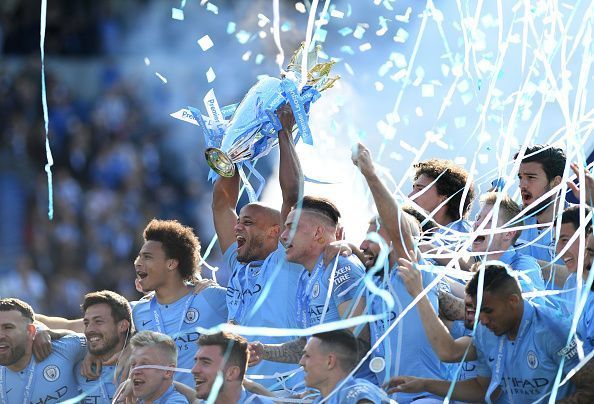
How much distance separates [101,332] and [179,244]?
65cm

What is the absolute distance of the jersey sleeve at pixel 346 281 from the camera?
539cm

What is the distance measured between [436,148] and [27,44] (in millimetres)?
7166

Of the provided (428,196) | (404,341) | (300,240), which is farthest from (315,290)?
(428,196)

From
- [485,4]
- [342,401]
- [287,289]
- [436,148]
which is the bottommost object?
[342,401]

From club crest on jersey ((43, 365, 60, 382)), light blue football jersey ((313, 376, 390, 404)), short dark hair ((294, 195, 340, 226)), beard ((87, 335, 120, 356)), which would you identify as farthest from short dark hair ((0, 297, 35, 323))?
light blue football jersey ((313, 376, 390, 404))

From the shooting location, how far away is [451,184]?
612cm

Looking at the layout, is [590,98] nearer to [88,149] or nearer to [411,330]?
[411,330]

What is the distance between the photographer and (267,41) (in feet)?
35.3

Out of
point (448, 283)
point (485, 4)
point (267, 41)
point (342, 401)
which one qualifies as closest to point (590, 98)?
point (485, 4)

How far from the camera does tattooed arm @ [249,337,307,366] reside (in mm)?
5348

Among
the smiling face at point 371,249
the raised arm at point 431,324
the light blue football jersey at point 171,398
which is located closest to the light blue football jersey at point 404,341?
the smiling face at point 371,249

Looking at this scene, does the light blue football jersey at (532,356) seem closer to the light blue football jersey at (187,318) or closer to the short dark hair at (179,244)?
the light blue football jersey at (187,318)

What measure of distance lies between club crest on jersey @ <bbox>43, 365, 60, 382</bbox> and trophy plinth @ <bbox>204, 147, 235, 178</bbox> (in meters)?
1.29

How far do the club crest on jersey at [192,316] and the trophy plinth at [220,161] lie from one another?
702mm
